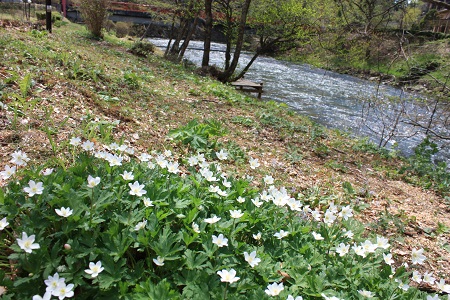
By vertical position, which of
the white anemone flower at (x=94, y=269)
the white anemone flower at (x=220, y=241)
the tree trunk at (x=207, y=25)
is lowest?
the white anemone flower at (x=94, y=269)

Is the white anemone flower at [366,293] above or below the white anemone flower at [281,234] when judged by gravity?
below

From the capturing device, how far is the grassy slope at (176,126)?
317 cm

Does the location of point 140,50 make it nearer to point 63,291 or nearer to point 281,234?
point 281,234

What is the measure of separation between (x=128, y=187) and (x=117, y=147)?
0.39 meters

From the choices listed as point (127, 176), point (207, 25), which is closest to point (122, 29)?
point (207, 25)

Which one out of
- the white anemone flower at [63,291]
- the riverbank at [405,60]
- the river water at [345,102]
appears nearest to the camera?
the white anemone flower at [63,291]

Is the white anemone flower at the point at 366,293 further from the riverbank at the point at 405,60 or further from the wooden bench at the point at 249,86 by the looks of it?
the wooden bench at the point at 249,86

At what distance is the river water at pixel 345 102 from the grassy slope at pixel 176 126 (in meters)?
2.60

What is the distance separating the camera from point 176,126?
4.67 metres

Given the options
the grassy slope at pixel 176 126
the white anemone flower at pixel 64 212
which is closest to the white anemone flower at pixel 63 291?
the white anemone flower at pixel 64 212

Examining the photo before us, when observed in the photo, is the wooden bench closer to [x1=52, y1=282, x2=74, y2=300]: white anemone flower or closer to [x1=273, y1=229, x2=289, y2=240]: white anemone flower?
[x1=273, y1=229, x2=289, y2=240]: white anemone flower

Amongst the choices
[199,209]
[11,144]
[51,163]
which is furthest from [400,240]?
[11,144]

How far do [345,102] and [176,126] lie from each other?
1143 centimetres

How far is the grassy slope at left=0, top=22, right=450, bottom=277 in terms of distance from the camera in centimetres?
317
